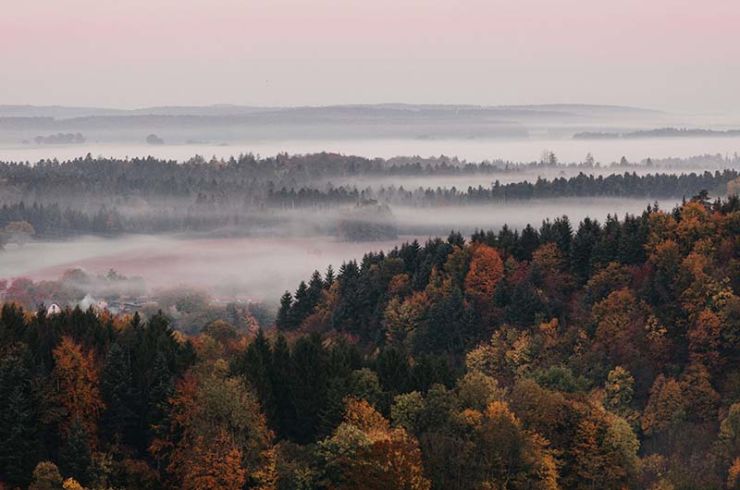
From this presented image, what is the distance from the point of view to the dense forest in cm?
7950

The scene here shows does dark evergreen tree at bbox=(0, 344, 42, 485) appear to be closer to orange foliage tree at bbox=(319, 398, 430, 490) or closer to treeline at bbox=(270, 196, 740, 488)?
treeline at bbox=(270, 196, 740, 488)

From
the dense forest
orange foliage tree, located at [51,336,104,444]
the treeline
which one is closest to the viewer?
the dense forest

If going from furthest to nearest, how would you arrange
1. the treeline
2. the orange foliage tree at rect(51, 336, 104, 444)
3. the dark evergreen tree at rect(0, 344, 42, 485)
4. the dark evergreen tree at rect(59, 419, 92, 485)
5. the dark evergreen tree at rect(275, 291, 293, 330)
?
the dark evergreen tree at rect(275, 291, 293, 330) < the treeline < the orange foliage tree at rect(51, 336, 104, 444) < the dark evergreen tree at rect(0, 344, 42, 485) < the dark evergreen tree at rect(59, 419, 92, 485)

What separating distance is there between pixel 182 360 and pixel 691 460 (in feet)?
114

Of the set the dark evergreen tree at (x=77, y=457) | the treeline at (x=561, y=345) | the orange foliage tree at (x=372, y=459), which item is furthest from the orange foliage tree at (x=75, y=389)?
the orange foliage tree at (x=372, y=459)

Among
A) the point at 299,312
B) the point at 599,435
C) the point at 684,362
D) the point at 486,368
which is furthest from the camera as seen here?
the point at 299,312

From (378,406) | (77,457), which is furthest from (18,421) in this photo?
(378,406)

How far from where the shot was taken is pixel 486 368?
132125 millimetres

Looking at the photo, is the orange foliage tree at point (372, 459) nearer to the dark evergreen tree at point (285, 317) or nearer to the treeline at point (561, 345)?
the treeline at point (561, 345)

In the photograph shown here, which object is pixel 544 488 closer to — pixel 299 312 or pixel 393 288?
pixel 393 288

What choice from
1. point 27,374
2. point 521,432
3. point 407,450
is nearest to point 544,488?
point 521,432

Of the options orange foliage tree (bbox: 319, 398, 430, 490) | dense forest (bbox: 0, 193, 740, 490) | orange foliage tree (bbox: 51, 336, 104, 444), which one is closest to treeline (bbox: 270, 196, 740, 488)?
dense forest (bbox: 0, 193, 740, 490)

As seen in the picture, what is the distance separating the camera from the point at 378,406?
88.2m

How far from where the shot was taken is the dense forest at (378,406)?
7950cm
